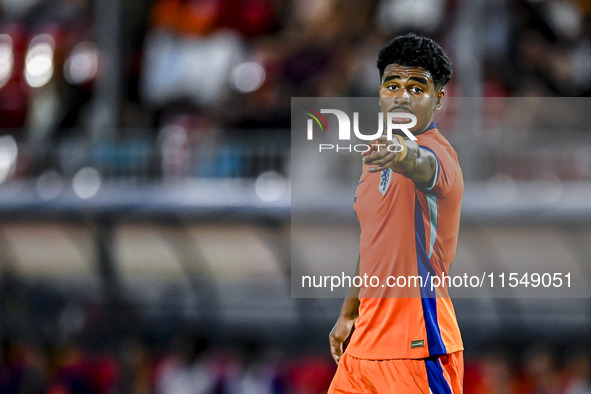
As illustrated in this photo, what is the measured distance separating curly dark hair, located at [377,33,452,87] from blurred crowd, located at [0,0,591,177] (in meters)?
6.77

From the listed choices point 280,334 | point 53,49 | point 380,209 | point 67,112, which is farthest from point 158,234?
point 380,209

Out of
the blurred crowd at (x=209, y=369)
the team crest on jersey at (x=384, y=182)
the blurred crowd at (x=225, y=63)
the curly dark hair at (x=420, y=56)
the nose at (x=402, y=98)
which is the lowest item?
the blurred crowd at (x=209, y=369)

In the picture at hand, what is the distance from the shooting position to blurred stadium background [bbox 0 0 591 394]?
26.3 feet

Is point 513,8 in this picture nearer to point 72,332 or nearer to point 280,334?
point 280,334

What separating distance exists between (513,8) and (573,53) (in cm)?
70

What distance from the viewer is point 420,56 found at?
5.28 ft

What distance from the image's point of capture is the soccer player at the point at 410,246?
1.58 metres

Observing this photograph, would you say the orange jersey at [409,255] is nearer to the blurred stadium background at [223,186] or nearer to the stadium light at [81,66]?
the blurred stadium background at [223,186]

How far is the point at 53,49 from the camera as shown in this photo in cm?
1141

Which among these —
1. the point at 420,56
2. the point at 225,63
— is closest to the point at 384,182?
the point at 420,56

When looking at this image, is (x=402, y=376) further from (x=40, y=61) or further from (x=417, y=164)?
(x=40, y=61)

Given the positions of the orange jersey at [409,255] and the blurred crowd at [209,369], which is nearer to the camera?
the orange jersey at [409,255]

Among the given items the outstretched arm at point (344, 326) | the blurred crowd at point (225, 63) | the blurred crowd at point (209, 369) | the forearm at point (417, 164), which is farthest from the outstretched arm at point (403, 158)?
the blurred crowd at point (225, 63)

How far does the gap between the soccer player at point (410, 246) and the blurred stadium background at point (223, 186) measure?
5508 mm
